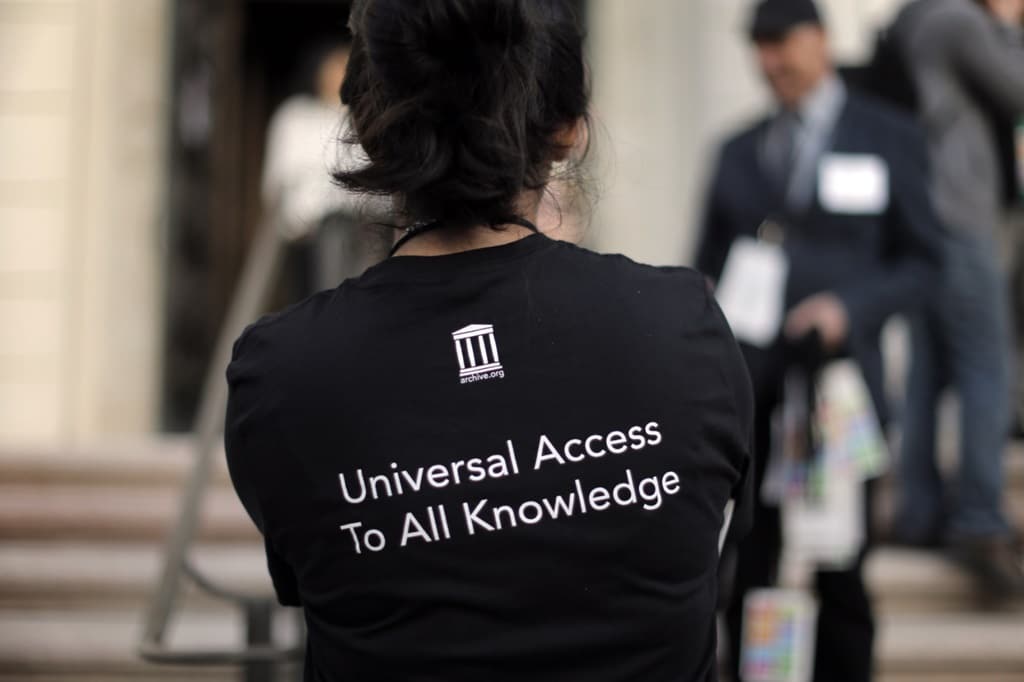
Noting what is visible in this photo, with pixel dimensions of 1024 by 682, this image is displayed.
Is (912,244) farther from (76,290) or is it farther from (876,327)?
(76,290)

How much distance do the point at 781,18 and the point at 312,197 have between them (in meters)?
2.57

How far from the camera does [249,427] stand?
125 cm

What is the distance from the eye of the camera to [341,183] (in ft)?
4.24

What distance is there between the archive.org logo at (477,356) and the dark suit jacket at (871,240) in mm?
1736

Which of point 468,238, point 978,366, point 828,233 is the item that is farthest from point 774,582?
point 468,238

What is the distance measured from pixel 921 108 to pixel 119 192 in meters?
3.90

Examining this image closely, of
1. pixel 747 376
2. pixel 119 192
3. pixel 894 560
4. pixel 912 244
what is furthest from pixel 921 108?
pixel 119 192

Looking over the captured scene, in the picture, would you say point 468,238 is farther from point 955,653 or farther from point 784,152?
point 955,653

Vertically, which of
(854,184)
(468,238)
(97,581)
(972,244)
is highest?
(468,238)

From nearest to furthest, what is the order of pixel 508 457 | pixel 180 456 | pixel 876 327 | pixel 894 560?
1. pixel 508 457
2. pixel 876 327
3. pixel 894 560
4. pixel 180 456

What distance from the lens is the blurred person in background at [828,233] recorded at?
2812 mm

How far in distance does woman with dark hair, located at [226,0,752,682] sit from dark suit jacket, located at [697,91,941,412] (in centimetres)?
166

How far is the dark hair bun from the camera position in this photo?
1201 mm

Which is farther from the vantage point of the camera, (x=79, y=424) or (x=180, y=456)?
(x=79, y=424)
